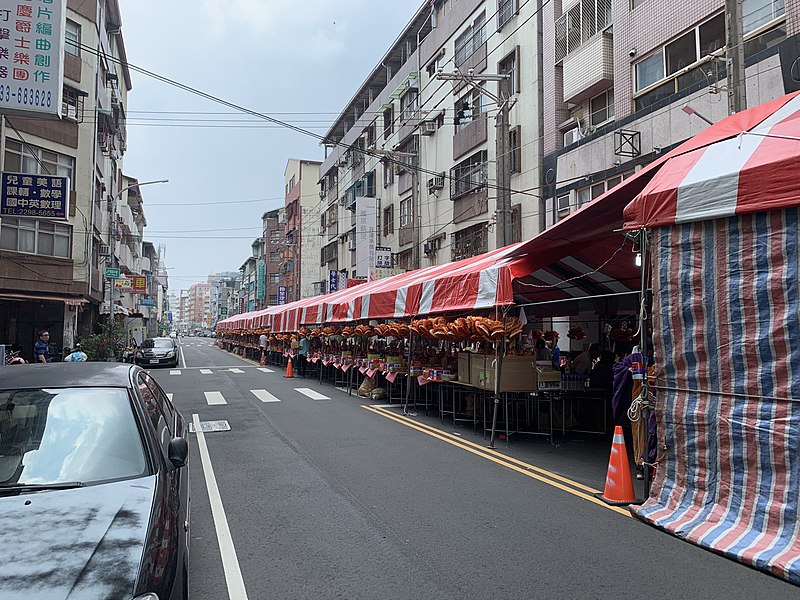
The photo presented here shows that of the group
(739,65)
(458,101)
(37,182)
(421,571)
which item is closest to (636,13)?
(739,65)

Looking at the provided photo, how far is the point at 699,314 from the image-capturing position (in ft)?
17.6

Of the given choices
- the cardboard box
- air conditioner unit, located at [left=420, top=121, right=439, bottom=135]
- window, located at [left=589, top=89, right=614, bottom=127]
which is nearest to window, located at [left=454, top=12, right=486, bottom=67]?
air conditioner unit, located at [left=420, top=121, right=439, bottom=135]

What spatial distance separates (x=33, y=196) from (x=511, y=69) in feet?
56.4

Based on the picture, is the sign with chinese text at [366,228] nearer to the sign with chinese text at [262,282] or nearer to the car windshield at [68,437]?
the car windshield at [68,437]

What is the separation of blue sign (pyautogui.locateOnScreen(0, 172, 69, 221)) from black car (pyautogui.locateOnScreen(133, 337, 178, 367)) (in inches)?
491

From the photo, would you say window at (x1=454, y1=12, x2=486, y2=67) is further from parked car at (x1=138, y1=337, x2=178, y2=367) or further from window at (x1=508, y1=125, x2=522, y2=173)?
parked car at (x1=138, y1=337, x2=178, y2=367)

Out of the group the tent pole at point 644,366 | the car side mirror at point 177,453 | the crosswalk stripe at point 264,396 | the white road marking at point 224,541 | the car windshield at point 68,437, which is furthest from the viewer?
the crosswalk stripe at point 264,396

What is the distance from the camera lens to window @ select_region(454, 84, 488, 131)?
23584 mm

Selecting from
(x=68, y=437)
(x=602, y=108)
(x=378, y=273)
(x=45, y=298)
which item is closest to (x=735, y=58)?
(x=602, y=108)

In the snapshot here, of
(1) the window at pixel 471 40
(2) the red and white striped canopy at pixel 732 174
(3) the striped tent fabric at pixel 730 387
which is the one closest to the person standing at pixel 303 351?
(1) the window at pixel 471 40

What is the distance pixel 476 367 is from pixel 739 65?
23.7 ft

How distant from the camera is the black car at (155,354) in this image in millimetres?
30641

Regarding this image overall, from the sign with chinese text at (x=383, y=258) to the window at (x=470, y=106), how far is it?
8.45 metres

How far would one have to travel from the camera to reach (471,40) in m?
25.2
